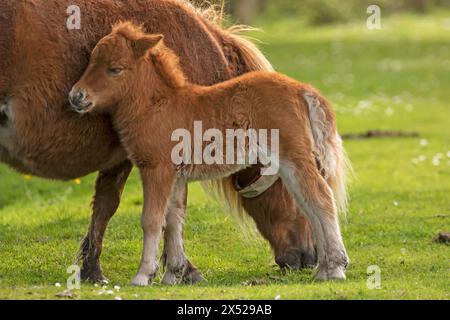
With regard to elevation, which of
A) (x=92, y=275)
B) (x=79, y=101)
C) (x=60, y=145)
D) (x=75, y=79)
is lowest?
(x=92, y=275)

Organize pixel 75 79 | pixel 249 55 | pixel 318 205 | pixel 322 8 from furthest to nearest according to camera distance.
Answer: pixel 322 8
pixel 249 55
pixel 75 79
pixel 318 205

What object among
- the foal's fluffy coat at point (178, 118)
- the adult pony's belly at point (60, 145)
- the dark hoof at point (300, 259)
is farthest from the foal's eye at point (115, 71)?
the dark hoof at point (300, 259)

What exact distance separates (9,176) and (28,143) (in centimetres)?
682

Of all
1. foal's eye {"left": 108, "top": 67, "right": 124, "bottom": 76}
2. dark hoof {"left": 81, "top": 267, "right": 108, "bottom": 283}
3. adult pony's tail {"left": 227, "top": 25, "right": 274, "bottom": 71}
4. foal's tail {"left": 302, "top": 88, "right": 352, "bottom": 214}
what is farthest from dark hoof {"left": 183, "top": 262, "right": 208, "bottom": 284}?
adult pony's tail {"left": 227, "top": 25, "right": 274, "bottom": 71}

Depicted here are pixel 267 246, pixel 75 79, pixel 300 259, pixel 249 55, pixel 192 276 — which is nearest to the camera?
pixel 75 79

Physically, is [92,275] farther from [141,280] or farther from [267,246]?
[267,246]

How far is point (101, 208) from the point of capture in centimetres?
828

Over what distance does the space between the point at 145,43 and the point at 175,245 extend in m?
1.55

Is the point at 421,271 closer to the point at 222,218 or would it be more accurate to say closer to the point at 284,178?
the point at 284,178

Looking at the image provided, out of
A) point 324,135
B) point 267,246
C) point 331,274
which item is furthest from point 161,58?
point 267,246

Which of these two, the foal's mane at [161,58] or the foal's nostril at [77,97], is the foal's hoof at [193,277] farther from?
the foal's nostril at [77,97]
